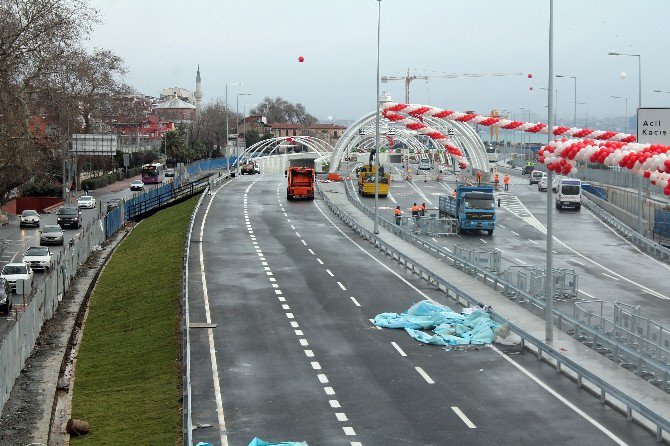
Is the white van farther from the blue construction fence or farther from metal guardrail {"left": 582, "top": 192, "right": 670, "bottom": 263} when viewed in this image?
the blue construction fence

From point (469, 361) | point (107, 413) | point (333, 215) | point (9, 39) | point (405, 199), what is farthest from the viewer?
point (405, 199)

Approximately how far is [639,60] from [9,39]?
35902mm

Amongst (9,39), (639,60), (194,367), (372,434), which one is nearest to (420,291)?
(194,367)

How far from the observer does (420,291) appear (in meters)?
42.5

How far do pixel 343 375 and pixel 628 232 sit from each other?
3970 centimetres

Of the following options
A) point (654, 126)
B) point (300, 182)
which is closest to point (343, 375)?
point (654, 126)

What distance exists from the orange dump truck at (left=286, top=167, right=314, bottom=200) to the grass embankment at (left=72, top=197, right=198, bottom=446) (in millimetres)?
20735

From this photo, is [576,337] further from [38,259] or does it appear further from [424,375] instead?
[38,259]

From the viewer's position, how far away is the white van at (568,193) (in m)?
77.9

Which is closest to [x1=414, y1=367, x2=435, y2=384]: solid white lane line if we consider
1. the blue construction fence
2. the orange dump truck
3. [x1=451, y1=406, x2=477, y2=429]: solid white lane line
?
[x1=451, y1=406, x2=477, y2=429]: solid white lane line

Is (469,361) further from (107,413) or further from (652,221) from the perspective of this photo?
(652,221)

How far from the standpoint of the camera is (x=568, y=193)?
7819cm

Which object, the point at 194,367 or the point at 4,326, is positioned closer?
the point at 194,367

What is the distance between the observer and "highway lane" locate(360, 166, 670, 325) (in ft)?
144
